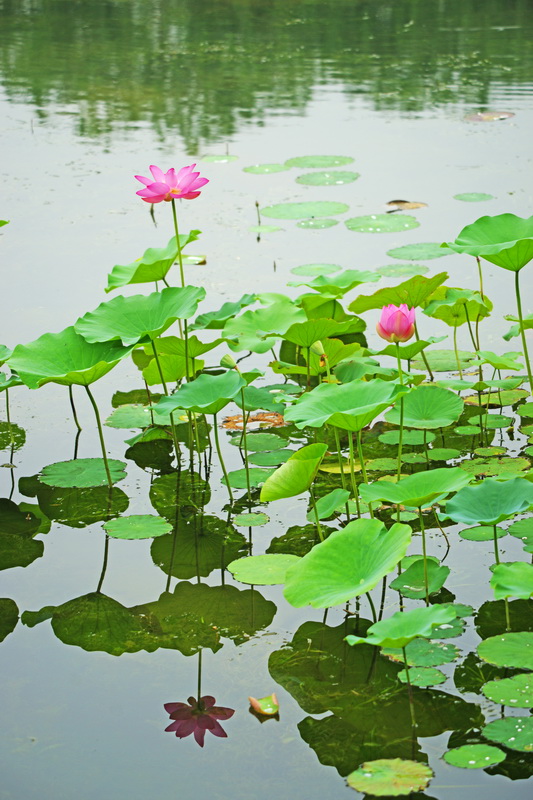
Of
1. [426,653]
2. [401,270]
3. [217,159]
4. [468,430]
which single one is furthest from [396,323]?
[217,159]

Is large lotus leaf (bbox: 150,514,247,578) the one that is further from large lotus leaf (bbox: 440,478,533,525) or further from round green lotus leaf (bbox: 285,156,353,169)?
round green lotus leaf (bbox: 285,156,353,169)

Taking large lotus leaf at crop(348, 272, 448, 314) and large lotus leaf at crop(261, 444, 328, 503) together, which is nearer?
large lotus leaf at crop(261, 444, 328, 503)

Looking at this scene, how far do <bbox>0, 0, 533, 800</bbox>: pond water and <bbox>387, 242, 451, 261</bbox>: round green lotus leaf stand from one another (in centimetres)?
4

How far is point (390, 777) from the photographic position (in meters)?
1.23

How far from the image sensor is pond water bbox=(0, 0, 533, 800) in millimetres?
1326

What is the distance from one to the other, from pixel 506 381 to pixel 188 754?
1218mm

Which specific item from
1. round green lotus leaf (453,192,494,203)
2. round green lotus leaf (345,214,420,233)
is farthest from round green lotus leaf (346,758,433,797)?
round green lotus leaf (453,192,494,203)

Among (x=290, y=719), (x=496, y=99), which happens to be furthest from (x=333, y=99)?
(x=290, y=719)

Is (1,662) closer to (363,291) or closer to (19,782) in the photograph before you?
(19,782)

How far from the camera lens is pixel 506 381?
2.19 meters

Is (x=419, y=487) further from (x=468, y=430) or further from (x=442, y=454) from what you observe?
(x=468, y=430)

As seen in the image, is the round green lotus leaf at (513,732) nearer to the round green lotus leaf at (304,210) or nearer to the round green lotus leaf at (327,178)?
the round green lotus leaf at (304,210)

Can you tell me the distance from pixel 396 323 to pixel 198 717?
809 mm

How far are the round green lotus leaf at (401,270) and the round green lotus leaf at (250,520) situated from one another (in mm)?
1304
